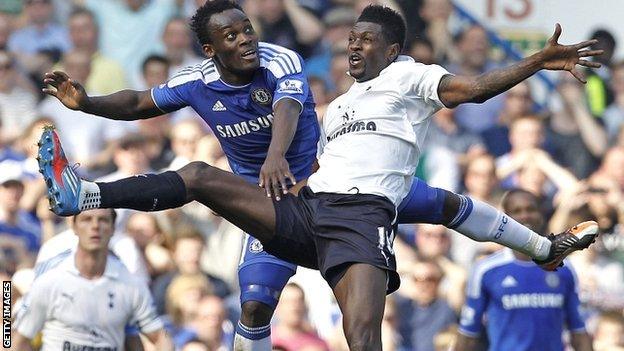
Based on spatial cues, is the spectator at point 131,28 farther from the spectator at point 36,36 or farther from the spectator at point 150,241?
the spectator at point 150,241

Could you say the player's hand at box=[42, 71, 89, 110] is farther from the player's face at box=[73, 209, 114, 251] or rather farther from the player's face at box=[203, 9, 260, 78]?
the player's face at box=[73, 209, 114, 251]

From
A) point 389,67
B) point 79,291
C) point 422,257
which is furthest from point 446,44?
point 389,67

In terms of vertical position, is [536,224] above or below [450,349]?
above

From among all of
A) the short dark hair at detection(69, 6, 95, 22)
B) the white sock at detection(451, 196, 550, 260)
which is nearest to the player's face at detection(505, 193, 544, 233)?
the white sock at detection(451, 196, 550, 260)

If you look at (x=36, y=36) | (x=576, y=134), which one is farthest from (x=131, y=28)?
(x=576, y=134)

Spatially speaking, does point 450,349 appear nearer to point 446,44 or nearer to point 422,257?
point 422,257

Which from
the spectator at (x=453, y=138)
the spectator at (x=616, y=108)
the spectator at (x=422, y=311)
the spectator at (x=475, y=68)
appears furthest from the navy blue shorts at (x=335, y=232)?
the spectator at (x=616, y=108)

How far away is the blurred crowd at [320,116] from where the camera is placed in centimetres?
1369

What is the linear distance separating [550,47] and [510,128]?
7.17 m

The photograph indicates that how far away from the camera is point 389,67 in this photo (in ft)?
31.3

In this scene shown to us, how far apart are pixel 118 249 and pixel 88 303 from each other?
1.83 meters

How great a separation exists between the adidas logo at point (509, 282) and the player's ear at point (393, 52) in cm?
325

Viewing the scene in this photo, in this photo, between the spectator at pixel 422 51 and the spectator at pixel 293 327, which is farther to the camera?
the spectator at pixel 422 51

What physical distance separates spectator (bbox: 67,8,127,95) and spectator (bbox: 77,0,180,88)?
0.27 feet
